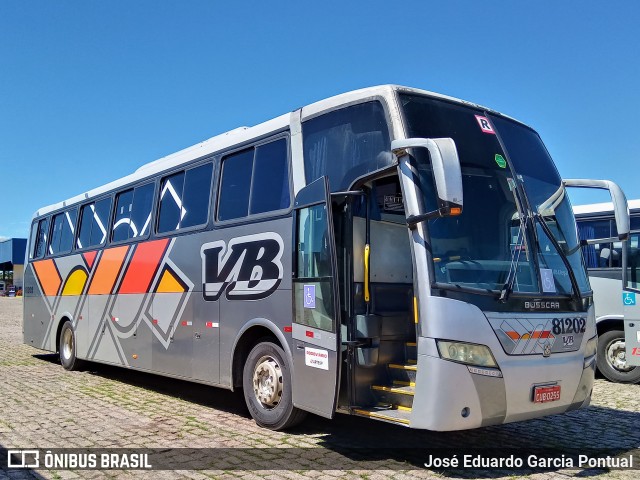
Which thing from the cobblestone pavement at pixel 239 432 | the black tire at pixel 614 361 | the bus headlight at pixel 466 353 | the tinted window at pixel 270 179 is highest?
the tinted window at pixel 270 179

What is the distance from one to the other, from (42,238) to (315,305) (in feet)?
36.4

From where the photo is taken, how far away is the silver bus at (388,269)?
18.1 feet

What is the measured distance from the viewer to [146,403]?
9.28 m

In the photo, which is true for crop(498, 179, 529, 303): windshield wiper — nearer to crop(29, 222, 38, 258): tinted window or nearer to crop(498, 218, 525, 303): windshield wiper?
crop(498, 218, 525, 303): windshield wiper

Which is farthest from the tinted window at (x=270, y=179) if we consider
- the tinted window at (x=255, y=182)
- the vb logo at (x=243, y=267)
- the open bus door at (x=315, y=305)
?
the open bus door at (x=315, y=305)

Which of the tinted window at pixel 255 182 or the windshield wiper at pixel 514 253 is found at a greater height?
the tinted window at pixel 255 182

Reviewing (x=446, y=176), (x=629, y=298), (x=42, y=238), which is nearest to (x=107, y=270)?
(x=42, y=238)

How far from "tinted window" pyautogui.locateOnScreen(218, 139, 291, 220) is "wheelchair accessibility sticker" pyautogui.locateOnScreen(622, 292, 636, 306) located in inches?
264

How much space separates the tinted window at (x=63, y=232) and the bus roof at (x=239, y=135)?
0.40m

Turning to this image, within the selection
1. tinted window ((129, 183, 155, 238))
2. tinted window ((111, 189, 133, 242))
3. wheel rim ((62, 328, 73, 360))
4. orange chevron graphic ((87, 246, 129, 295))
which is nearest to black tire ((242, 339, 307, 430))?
tinted window ((129, 183, 155, 238))

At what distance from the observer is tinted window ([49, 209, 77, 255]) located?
535 inches

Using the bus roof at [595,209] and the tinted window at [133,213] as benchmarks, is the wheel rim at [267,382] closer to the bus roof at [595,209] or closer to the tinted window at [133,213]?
the tinted window at [133,213]

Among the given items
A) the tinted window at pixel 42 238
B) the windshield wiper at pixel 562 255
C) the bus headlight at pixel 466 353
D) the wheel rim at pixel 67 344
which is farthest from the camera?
the tinted window at pixel 42 238

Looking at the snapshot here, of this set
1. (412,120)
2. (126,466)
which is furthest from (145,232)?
(412,120)
